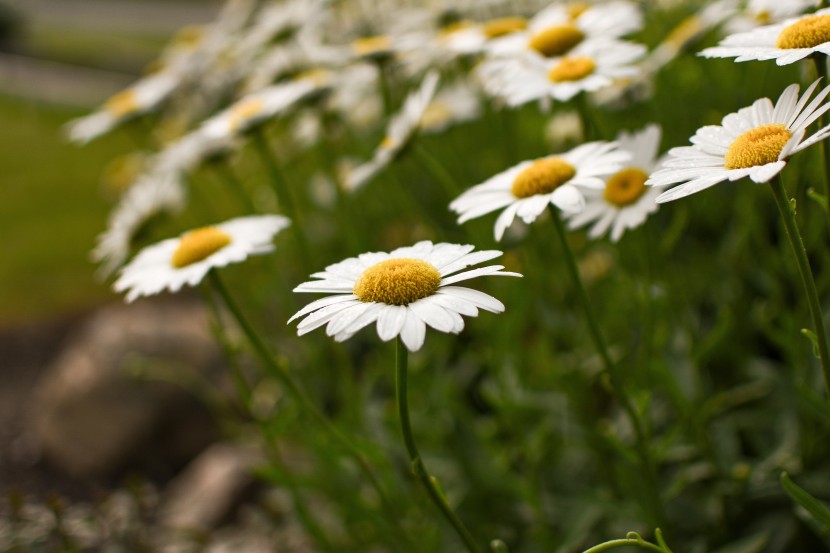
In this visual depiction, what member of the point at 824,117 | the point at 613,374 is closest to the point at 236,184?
the point at 613,374

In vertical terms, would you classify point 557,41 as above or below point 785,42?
above

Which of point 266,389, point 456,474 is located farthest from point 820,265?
point 266,389

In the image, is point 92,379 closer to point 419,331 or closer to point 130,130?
point 130,130

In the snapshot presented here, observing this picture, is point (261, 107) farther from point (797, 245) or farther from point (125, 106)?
point (797, 245)

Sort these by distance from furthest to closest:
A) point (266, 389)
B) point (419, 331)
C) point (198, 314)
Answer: point (198, 314)
point (266, 389)
point (419, 331)

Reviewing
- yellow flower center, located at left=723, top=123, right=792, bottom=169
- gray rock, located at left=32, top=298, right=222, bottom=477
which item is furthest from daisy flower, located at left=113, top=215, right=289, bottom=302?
gray rock, located at left=32, top=298, right=222, bottom=477

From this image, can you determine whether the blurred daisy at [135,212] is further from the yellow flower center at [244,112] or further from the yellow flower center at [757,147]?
the yellow flower center at [757,147]
